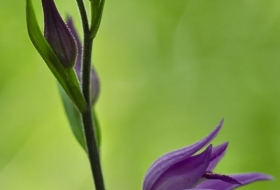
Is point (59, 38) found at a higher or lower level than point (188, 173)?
higher

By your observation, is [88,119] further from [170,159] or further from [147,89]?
[147,89]

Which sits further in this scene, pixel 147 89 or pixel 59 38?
pixel 147 89

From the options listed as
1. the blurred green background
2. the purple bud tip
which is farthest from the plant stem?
the blurred green background

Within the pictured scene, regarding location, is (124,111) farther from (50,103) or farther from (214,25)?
(214,25)

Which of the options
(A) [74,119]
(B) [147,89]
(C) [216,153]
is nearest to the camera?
(C) [216,153]

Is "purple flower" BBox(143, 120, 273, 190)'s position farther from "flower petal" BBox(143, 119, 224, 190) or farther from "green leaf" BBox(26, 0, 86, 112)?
"green leaf" BBox(26, 0, 86, 112)

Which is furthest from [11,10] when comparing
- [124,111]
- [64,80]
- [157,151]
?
[64,80]

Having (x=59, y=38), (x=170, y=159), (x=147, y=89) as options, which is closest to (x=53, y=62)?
(x=59, y=38)
